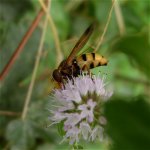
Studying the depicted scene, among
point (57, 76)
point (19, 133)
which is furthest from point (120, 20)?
point (57, 76)

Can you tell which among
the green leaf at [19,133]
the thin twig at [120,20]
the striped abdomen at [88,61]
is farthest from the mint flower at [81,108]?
the thin twig at [120,20]

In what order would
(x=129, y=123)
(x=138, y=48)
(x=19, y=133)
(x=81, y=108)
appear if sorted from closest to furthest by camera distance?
(x=129, y=123)
(x=81, y=108)
(x=19, y=133)
(x=138, y=48)


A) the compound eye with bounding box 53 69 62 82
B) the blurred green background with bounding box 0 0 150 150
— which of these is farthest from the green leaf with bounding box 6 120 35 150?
the compound eye with bounding box 53 69 62 82

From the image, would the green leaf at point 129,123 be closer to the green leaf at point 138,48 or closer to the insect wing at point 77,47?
the insect wing at point 77,47

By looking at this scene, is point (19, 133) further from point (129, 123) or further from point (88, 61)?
point (129, 123)

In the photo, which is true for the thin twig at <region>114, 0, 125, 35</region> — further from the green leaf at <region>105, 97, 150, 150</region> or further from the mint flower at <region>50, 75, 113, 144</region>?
the green leaf at <region>105, 97, 150, 150</region>

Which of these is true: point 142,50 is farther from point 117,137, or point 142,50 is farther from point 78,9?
point 117,137
